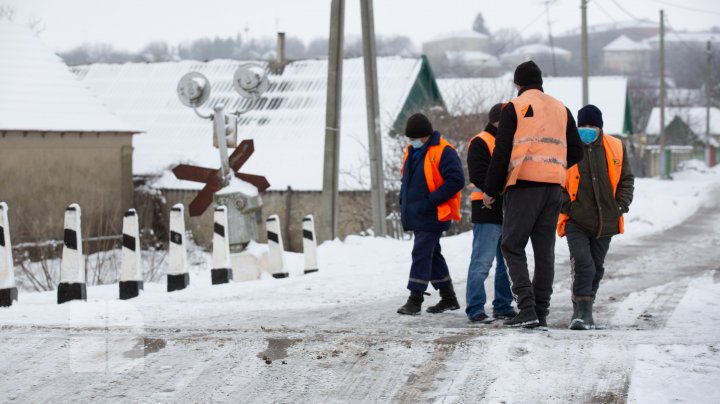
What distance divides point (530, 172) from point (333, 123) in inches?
329

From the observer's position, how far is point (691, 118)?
83.5 meters

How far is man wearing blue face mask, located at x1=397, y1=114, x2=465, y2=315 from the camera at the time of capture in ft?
23.6

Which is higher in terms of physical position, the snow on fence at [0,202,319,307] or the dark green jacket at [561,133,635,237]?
the dark green jacket at [561,133,635,237]

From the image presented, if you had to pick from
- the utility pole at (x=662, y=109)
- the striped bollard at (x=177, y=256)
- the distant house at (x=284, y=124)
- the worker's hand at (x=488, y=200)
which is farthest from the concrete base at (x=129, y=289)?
the utility pole at (x=662, y=109)

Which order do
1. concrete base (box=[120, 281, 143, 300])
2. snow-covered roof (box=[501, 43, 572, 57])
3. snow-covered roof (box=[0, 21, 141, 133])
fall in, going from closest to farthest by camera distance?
concrete base (box=[120, 281, 143, 300]) < snow-covered roof (box=[0, 21, 141, 133]) < snow-covered roof (box=[501, 43, 572, 57])

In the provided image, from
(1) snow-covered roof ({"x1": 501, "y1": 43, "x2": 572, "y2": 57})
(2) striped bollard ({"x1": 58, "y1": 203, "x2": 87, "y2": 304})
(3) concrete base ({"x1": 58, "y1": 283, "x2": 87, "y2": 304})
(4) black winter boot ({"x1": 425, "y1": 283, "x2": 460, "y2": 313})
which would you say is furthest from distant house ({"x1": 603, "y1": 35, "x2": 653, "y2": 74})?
(4) black winter boot ({"x1": 425, "y1": 283, "x2": 460, "y2": 313})

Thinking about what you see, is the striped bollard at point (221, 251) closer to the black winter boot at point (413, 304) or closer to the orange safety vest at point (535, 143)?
the black winter boot at point (413, 304)

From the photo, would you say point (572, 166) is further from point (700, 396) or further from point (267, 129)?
point (267, 129)

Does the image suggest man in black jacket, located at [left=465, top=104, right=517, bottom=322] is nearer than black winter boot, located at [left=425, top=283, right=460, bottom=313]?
Yes

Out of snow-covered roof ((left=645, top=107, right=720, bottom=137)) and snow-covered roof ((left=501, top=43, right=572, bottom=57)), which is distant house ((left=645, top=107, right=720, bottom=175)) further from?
snow-covered roof ((left=501, top=43, right=572, bottom=57))

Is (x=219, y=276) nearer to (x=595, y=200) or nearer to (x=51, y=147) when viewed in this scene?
(x=595, y=200)

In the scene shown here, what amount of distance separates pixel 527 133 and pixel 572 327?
1.46 meters

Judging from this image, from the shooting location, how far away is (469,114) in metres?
22.1

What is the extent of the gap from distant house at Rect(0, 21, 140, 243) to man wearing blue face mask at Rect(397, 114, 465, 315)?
19118 mm
